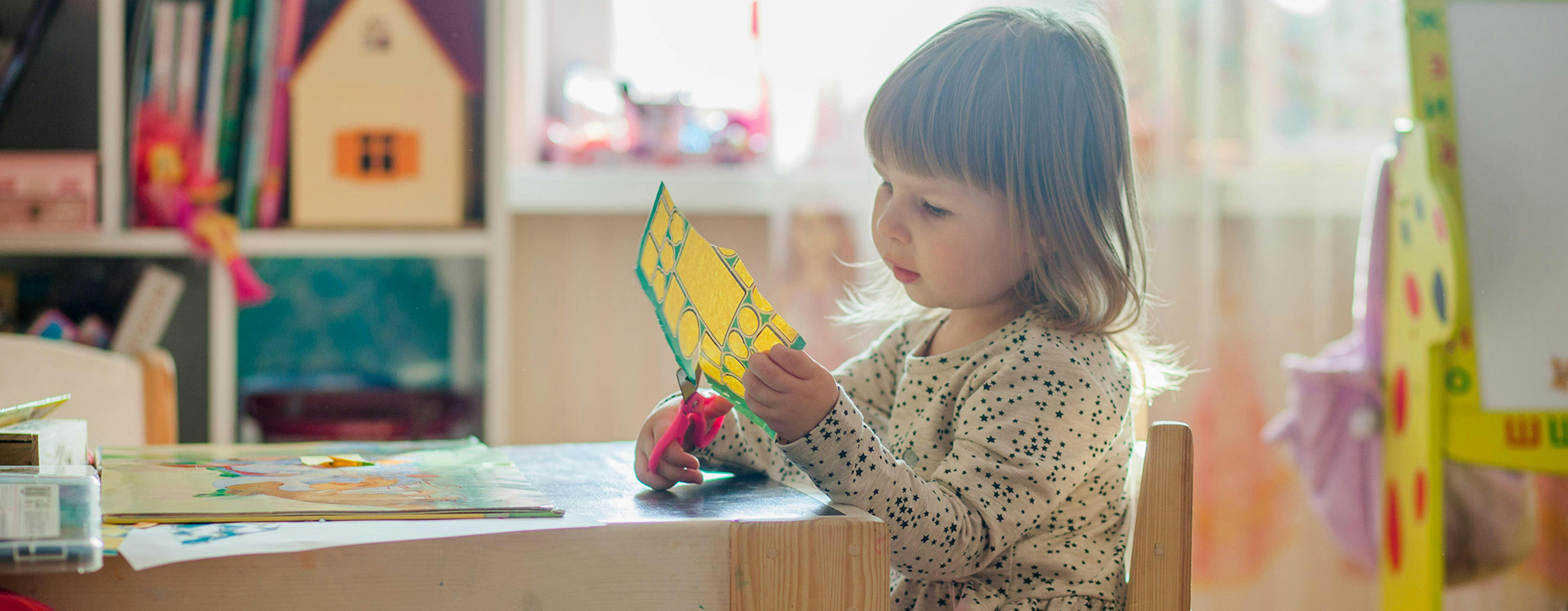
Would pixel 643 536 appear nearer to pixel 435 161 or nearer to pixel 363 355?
pixel 435 161

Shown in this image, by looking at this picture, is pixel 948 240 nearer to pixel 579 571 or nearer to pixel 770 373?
pixel 770 373

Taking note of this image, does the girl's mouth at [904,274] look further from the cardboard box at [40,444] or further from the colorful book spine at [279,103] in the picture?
the colorful book spine at [279,103]

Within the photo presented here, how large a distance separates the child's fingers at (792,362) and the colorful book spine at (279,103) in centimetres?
112

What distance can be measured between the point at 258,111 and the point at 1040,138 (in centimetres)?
113

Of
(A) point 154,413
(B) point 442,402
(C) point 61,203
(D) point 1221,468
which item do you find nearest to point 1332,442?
(D) point 1221,468

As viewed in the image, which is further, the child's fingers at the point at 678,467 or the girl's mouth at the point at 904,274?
the girl's mouth at the point at 904,274

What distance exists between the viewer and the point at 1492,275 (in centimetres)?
127

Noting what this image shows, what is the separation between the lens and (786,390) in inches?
23.0

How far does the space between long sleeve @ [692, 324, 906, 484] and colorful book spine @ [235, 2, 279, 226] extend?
0.92 metres

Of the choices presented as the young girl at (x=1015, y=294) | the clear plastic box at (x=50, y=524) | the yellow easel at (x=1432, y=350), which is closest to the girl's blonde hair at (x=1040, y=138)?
the young girl at (x=1015, y=294)

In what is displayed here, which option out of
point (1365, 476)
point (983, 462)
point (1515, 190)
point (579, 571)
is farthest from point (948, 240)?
Result: point (1365, 476)

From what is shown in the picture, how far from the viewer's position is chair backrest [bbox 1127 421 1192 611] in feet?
2.15

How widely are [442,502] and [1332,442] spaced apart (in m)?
1.35

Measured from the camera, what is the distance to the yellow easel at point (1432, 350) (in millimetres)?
1239
